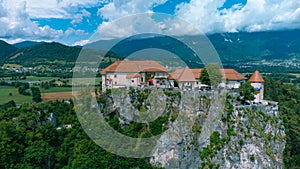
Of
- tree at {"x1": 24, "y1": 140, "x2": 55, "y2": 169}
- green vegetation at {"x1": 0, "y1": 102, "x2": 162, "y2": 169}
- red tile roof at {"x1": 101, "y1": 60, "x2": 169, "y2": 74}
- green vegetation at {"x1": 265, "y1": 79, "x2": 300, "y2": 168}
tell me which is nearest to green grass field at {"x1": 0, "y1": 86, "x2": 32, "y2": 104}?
green vegetation at {"x1": 0, "y1": 102, "x2": 162, "y2": 169}

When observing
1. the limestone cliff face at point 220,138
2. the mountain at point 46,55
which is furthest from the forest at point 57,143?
the mountain at point 46,55

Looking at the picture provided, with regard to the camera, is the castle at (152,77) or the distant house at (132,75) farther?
the distant house at (132,75)

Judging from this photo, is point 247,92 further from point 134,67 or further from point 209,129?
point 134,67

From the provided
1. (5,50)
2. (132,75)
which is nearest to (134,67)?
(132,75)

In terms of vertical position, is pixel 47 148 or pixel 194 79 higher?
pixel 194 79

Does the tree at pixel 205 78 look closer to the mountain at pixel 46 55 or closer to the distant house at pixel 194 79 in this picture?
the distant house at pixel 194 79
